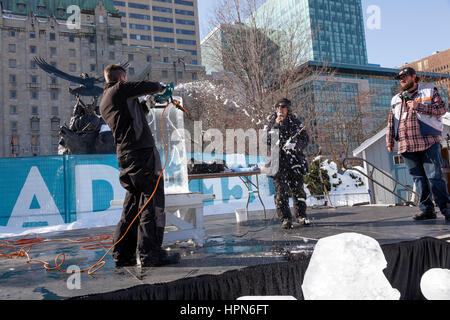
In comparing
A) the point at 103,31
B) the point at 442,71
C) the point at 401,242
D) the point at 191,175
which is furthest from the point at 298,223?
the point at 103,31

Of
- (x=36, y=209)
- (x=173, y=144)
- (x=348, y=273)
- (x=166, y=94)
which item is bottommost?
(x=348, y=273)

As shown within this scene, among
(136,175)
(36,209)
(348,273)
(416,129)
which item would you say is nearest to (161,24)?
(36,209)

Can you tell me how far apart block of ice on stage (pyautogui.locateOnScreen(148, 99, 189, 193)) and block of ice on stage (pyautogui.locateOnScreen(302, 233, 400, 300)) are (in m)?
2.14

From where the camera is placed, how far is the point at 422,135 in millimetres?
3836

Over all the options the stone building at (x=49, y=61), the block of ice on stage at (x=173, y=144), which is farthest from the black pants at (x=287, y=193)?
the stone building at (x=49, y=61)

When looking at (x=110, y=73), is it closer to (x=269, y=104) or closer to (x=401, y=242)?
(x=401, y=242)

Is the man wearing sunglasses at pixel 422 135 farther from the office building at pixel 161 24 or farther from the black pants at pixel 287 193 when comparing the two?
the office building at pixel 161 24

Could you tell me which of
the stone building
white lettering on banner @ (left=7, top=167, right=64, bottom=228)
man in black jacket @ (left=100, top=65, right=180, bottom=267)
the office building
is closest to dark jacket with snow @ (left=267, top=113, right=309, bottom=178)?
man in black jacket @ (left=100, top=65, right=180, bottom=267)

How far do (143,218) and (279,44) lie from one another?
1411cm

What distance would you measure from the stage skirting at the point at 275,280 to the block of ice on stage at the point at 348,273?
0.73ft

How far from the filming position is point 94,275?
7.74 ft

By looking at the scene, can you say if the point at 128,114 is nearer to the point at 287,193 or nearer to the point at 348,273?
the point at 348,273

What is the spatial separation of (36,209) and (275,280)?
330 inches

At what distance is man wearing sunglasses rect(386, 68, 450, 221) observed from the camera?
3.72 meters
